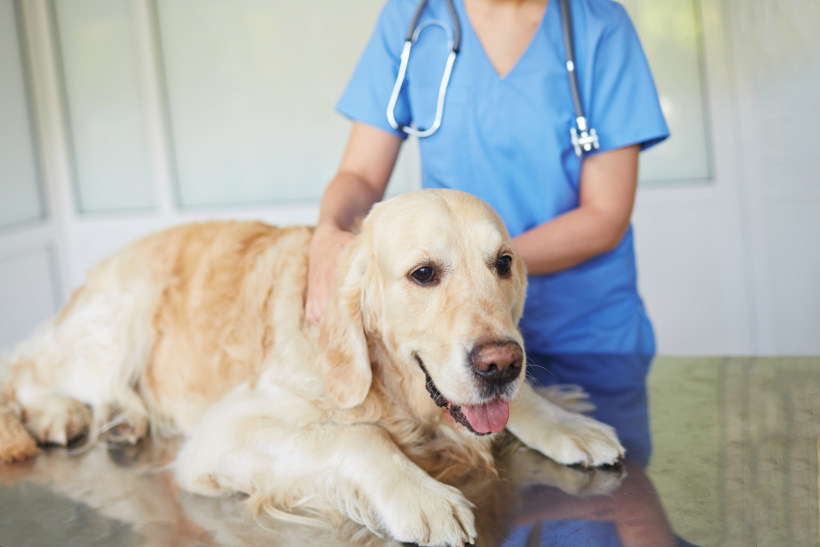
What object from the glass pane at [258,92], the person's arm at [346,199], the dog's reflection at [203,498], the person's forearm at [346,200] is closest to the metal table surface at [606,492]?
the dog's reflection at [203,498]

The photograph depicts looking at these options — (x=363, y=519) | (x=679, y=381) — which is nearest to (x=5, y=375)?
(x=363, y=519)

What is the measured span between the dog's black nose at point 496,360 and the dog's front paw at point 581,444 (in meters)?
0.31

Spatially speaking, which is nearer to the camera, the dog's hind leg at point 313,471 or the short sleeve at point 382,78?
the dog's hind leg at point 313,471

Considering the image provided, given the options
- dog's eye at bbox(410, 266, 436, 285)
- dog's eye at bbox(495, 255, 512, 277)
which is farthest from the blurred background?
dog's eye at bbox(410, 266, 436, 285)

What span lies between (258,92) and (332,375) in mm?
3866

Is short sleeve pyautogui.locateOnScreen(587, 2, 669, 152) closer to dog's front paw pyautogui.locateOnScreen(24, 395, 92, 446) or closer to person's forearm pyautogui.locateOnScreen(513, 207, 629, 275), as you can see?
person's forearm pyautogui.locateOnScreen(513, 207, 629, 275)

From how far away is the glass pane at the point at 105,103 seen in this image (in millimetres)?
4984

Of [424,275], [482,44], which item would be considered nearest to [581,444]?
[424,275]

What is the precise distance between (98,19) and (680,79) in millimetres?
4231

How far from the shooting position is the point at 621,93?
190 cm

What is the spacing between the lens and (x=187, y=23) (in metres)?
4.81

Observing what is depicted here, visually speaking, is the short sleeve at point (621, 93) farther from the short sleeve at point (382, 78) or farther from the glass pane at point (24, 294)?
the glass pane at point (24, 294)

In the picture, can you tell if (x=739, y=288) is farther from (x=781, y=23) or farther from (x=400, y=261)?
(x=400, y=261)

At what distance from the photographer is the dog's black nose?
3.60 feet
